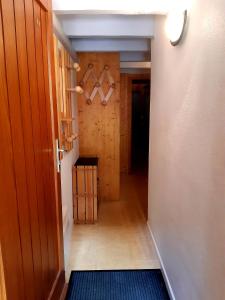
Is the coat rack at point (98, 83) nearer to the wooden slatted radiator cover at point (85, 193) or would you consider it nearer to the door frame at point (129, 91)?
the wooden slatted radiator cover at point (85, 193)

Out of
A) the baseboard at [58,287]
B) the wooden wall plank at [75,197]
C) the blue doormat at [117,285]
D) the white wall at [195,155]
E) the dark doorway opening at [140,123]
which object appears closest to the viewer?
the white wall at [195,155]

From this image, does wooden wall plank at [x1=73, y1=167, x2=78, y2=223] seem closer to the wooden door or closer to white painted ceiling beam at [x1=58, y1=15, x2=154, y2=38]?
the wooden door

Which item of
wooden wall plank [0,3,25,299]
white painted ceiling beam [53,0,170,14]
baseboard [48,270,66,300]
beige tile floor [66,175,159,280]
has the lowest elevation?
beige tile floor [66,175,159,280]

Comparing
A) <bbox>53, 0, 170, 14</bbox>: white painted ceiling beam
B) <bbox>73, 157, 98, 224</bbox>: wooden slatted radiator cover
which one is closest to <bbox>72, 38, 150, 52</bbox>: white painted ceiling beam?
<bbox>53, 0, 170, 14</bbox>: white painted ceiling beam

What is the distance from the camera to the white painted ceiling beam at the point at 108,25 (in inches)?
Answer: 93.0

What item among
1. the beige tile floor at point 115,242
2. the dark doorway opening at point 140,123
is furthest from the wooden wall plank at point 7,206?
the dark doorway opening at point 140,123

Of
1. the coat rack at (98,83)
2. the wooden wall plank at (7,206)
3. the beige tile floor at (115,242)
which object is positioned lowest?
the beige tile floor at (115,242)

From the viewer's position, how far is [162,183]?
80.0 inches

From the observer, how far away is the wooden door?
921 millimetres

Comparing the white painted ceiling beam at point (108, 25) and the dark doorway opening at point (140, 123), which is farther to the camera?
the dark doorway opening at point (140, 123)

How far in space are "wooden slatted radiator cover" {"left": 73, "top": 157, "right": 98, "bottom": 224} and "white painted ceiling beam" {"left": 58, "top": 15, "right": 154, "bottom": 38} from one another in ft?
4.85

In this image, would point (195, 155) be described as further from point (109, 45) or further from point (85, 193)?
point (109, 45)

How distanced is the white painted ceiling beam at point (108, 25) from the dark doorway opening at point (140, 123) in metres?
3.75

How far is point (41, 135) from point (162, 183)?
1.12 metres
